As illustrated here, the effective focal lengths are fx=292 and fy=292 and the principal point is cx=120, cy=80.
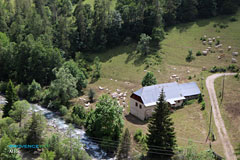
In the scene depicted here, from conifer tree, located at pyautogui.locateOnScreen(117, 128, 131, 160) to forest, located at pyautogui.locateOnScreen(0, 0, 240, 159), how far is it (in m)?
9.10

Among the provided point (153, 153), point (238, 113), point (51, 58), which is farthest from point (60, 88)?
point (238, 113)

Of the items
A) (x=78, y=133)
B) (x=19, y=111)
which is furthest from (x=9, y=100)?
(x=78, y=133)

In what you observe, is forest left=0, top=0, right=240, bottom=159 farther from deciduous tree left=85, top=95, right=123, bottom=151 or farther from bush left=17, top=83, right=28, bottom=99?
deciduous tree left=85, top=95, right=123, bottom=151

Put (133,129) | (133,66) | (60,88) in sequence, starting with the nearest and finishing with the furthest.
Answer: (133,129), (60,88), (133,66)

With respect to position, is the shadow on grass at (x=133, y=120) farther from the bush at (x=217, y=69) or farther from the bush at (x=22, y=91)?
the bush at (x=217, y=69)

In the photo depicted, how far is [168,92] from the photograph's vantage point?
78.6m

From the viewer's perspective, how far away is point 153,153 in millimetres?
59344

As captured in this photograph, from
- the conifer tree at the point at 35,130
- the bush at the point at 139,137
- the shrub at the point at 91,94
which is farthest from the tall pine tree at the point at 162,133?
the shrub at the point at 91,94

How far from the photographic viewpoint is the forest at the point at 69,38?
81625 mm

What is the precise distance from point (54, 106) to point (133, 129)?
2498cm

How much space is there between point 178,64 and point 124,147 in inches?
1926

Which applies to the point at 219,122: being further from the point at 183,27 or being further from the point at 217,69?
the point at 183,27

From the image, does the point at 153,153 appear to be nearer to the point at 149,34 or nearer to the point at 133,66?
the point at 133,66

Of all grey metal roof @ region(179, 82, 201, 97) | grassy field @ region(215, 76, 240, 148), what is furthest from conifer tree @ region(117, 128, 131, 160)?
grey metal roof @ region(179, 82, 201, 97)
